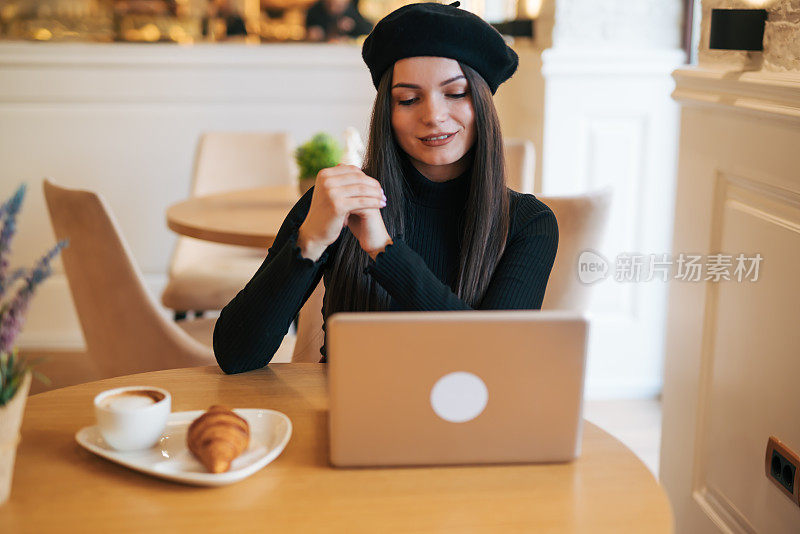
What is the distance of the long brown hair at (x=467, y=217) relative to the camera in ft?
4.79

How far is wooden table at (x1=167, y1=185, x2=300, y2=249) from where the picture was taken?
2.52 meters

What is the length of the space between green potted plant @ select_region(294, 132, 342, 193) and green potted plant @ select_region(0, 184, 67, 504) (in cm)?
185

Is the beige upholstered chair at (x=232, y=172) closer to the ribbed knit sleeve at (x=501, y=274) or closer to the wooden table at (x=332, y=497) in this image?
the ribbed knit sleeve at (x=501, y=274)

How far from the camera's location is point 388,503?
0.93 m

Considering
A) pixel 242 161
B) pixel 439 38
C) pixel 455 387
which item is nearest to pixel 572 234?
pixel 439 38

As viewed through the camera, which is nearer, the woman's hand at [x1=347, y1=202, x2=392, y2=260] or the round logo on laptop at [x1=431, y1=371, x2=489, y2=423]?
the round logo on laptop at [x1=431, y1=371, x2=489, y2=423]

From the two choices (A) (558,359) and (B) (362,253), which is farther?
(B) (362,253)

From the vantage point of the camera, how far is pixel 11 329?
2.63ft

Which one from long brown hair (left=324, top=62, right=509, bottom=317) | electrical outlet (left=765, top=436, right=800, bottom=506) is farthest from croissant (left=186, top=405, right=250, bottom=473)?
electrical outlet (left=765, top=436, right=800, bottom=506)

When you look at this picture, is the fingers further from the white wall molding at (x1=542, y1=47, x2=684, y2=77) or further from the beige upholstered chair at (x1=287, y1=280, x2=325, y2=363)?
the white wall molding at (x1=542, y1=47, x2=684, y2=77)

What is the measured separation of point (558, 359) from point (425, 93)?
649 millimetres

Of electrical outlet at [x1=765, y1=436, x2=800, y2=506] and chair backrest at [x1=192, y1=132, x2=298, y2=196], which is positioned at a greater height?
chair backrest at [x1=192, y1=132, x2=298, y2=196]

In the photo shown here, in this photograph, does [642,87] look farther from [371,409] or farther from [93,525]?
[93,525]

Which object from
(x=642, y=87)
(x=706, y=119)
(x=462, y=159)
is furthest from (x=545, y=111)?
(x=462, y=159)
